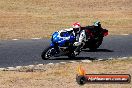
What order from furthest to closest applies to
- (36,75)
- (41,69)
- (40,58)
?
(40,58) < (41,69) < (36,75)

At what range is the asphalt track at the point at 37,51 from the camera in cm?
2117

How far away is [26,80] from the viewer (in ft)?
54.1

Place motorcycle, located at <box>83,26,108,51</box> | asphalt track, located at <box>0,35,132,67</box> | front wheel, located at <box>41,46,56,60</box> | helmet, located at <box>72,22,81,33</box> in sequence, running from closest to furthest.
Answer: asphalt track, located at <box>0,35,132,67</box>, front wheel, located at <box>41,46,56,60</box>, helmet, located at <box>72,22,81,33</box>, motorcycle, located at <box>83,26,108,51</box>

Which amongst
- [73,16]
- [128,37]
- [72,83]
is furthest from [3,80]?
[73,16]

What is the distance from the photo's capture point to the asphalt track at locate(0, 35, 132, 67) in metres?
21.2

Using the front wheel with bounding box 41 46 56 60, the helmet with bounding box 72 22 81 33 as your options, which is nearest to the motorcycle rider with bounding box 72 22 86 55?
the helmet with bounding box 72 22 81 33

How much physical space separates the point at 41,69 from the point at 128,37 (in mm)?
12507

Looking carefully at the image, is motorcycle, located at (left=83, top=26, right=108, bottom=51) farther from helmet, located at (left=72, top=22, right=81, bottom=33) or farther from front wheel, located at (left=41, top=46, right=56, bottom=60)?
front wheel, located at (left=41, top=46, right=56, bottom=60)

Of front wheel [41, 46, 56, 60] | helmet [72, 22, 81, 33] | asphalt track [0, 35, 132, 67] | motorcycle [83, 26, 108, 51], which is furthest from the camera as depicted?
motorcycle [83, 26, 108, 51]

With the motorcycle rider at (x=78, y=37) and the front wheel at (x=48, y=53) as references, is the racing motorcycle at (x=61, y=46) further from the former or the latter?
the motorcycle rider at (x=78, y=37)

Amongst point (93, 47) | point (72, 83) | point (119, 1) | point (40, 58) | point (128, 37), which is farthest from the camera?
point (119, 1)

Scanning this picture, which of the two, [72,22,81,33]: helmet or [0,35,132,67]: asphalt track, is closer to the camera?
[0,35,132,67]: asphalt track

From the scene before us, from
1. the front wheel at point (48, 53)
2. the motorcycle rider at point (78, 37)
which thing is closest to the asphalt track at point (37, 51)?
the front wheel at point (48, 53)

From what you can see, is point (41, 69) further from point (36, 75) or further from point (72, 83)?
point (72, 83)
